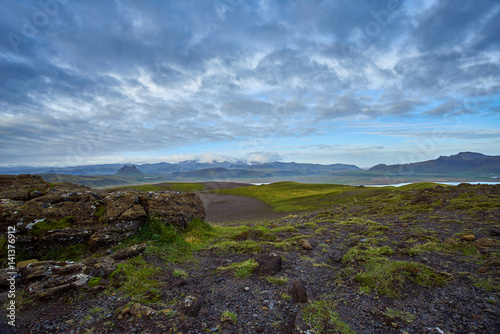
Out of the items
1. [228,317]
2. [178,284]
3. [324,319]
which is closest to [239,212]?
[178,284]

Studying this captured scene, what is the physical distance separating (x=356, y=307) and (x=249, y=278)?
336cm

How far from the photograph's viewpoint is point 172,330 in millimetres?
4438

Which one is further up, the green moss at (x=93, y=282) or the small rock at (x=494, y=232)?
the small rock at (x=494, y=232)

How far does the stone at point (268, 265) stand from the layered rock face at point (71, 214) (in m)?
6.09

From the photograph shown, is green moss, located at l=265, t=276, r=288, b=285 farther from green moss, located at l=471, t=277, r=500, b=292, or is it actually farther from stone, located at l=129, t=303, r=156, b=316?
green moss, located at l=471, t=277, r=500, b=292

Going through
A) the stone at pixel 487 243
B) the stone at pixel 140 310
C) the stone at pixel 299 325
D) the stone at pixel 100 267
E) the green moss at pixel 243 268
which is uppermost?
the stone at pixel 487 243

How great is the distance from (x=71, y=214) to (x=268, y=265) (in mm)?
9140

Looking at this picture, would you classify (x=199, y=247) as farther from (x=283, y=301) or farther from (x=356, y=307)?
(x=356, y=307)

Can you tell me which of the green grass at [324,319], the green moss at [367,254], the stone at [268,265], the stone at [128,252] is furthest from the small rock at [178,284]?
the green moss at [367,254]

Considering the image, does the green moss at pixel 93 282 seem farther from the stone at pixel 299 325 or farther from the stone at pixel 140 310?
the stone at pixel 299 325

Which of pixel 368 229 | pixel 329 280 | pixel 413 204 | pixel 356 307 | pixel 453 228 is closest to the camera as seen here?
pixel 356 307

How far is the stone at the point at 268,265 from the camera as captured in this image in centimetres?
761

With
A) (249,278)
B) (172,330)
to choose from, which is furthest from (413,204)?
(172,330)

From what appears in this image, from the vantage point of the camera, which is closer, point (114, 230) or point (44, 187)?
point (114, 230)
